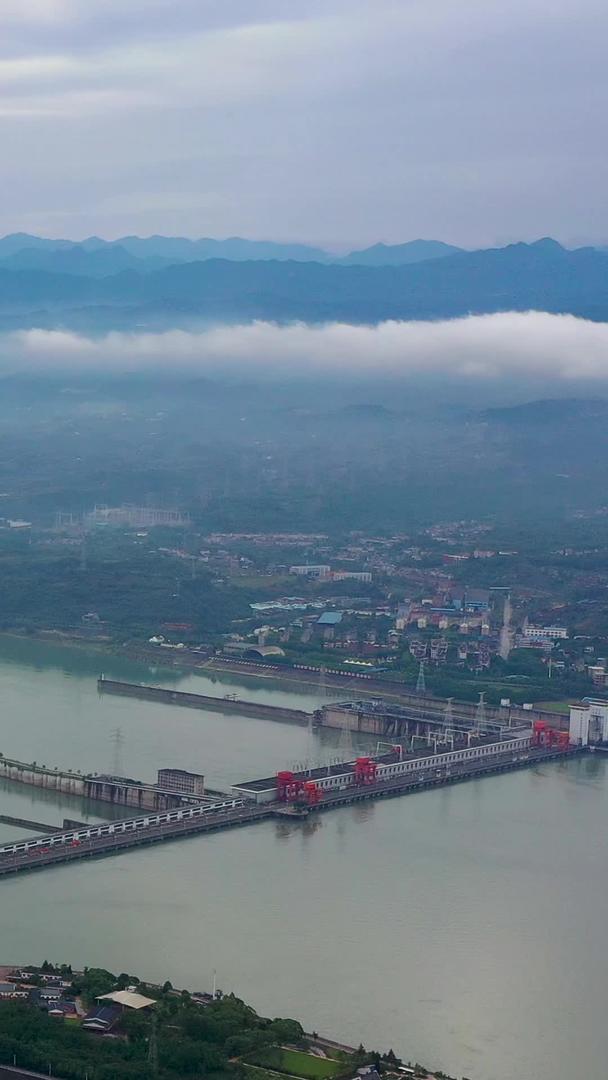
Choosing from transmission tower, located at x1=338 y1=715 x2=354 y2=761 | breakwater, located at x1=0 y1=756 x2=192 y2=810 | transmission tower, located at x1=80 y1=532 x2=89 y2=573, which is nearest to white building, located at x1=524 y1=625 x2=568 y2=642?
transmission tower, located at x1=338 y1=715 x2=354 y2=761

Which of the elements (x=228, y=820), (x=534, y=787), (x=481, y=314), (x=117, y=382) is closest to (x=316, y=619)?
(x=534, y=787)

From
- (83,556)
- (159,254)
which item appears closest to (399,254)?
(159,254)

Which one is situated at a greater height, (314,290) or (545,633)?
(314,290)

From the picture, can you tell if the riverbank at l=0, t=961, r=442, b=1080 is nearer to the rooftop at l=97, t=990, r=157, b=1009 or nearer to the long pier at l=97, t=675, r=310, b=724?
the rooftop at l=97, t=990, r=157, b=1009

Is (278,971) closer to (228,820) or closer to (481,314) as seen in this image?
(228,820)

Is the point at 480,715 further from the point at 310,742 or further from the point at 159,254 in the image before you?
the point at 159,254
